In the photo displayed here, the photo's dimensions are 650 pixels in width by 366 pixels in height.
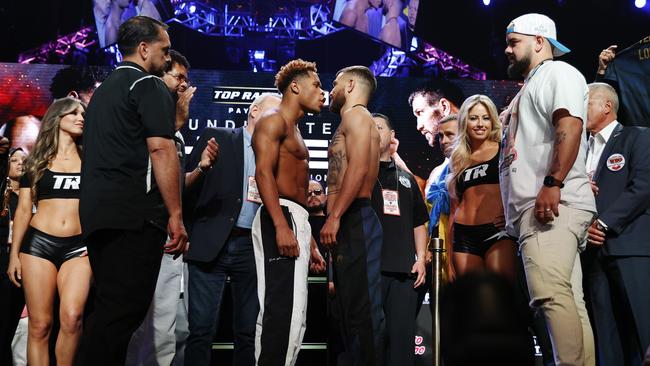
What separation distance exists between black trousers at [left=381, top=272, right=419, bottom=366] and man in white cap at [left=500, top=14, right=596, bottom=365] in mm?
1425

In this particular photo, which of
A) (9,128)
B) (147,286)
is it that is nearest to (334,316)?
(147,286)

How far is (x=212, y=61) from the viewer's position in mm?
7914

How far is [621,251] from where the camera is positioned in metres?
4.02

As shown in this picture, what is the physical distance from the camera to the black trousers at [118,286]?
2671 millimetres

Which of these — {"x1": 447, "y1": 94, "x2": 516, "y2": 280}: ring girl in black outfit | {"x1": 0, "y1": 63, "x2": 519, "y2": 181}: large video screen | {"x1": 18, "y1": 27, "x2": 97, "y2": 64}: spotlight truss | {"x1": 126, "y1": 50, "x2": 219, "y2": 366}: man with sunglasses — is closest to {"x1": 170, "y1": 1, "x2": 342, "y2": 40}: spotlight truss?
{"x1": 18, "y1": 27, "x2": 97, "y2": 64}: spotlight truss

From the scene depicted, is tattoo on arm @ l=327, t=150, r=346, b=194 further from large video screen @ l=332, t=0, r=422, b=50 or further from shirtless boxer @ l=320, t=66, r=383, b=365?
large video screen @ l=332, t=0, r=422, b=50

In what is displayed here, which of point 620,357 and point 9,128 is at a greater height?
point 9,128

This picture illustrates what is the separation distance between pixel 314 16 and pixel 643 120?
4.23m

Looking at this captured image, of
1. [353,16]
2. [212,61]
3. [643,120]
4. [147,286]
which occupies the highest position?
[353,16]

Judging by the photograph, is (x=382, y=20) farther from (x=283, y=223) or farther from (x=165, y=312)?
(x=283, y=223)

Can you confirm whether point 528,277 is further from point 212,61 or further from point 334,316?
point 212,61

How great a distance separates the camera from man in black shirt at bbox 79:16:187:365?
2732mm

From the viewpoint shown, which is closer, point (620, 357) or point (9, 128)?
point (620, 357)

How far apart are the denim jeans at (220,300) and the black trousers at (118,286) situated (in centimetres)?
157
